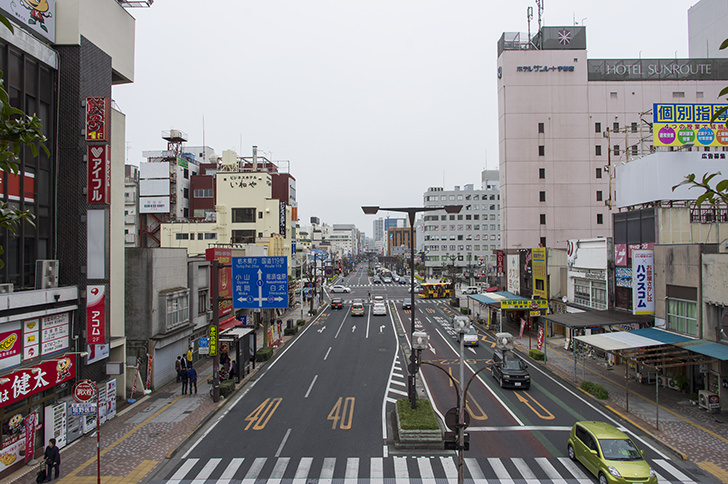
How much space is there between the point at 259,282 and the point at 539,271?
28063 mm

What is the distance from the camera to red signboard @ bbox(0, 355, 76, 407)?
14.8 meters

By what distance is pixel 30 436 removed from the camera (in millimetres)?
16031

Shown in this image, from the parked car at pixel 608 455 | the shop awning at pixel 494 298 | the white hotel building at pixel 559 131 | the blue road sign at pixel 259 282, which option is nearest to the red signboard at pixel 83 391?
the blue road sign at pixel 259 282

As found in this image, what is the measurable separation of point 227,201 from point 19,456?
49585mm

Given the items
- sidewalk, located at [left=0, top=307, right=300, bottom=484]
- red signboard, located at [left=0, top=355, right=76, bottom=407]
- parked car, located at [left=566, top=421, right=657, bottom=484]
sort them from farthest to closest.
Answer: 1. sidewalk, located at [left=0, top=307, right=300, bottom=484]
2. red signboard, located at [left=0, top=355, right=76, bottom=407]
3. parked car, located at [left=566, top=421, right=657, bottom=484]

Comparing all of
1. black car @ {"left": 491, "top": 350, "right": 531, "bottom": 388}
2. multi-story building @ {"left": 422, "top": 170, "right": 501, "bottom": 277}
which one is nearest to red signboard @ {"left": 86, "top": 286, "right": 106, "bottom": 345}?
black car @ {"left": 491, "top": 350, "right": 531, "bottom": 388}

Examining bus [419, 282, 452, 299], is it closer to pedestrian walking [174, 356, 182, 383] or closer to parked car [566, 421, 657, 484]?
pedestrian walking [174, 356, 182, 383]

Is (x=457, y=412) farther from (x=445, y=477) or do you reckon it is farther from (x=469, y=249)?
(x=469, y=249)

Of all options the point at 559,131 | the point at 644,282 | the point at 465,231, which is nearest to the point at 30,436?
the point at 644,282

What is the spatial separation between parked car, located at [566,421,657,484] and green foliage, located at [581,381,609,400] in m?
7.81

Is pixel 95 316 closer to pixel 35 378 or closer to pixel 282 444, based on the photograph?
pixel 35 378

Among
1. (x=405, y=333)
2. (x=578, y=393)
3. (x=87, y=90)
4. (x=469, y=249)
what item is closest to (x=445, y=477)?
(x=578, y=393)

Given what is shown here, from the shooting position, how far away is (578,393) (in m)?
23.8

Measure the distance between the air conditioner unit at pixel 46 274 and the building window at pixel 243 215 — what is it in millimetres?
43835
